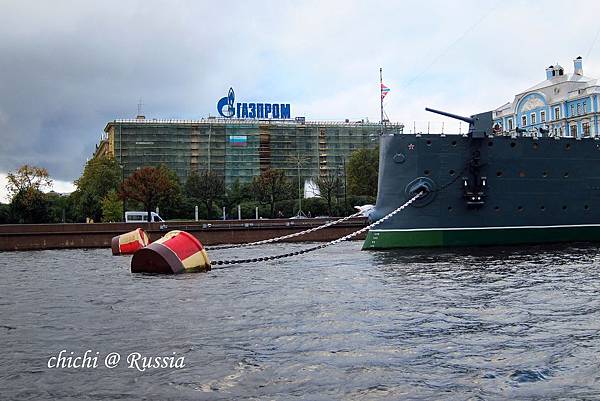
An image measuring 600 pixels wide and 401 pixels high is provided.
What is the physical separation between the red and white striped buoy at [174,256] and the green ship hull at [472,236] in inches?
353

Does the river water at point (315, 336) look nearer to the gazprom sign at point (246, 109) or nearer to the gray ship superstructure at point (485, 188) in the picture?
the gray ship superstructure at point (485, 188)

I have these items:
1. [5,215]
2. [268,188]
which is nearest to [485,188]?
[268,188]

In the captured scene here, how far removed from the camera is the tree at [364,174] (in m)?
85.0

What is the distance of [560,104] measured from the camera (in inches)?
2562

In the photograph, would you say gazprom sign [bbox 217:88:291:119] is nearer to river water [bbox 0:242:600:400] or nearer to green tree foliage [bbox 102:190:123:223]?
green tree foliage [bbox 102:190:123:223]

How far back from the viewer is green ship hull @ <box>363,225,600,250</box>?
80.5ft

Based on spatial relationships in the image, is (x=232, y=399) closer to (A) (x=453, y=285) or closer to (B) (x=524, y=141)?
(A) (x=453, y=285)

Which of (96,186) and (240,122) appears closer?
(96,186)

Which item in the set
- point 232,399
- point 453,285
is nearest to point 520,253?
point 453,285

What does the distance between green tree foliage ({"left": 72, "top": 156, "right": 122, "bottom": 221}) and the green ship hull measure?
57.0 metres

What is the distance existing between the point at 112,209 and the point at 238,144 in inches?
1634

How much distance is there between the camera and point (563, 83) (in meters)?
66.5

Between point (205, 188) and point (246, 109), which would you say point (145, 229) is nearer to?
point (205, 188)

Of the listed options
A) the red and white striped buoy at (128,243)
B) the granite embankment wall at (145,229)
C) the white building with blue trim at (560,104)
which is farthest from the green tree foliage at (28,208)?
the white building with blue trim at (560,104)
